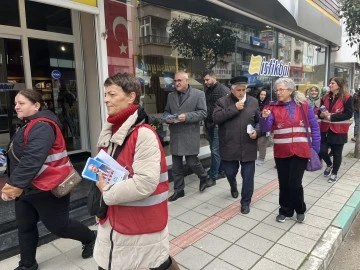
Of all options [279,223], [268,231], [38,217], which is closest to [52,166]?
[38,217]

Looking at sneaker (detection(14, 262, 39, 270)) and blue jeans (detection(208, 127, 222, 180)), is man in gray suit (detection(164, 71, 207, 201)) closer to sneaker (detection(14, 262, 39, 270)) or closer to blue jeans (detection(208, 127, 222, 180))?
blue jeans (detection(208, 127, 222, 180))

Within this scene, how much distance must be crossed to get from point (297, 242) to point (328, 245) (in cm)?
32

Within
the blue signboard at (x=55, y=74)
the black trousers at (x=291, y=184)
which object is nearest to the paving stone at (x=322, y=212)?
the black trousers at (x=291, y=184)

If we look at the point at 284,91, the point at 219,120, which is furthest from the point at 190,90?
the point at 284,91

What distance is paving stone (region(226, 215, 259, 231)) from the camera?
3.77 m

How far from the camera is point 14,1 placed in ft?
17.1

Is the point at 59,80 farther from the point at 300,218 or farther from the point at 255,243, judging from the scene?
the point at 300,218

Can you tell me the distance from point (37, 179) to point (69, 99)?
3875 mm

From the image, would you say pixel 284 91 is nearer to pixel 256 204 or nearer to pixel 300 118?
pixel 300 118

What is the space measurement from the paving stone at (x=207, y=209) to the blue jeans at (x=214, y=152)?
3.02 feet

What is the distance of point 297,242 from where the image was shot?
3.39 metres

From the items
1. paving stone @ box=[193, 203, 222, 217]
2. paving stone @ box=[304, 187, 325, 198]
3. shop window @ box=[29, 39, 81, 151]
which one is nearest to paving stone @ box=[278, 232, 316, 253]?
paving stone @ box=[193, 203, 222, 217]

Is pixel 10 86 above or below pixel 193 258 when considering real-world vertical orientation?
above

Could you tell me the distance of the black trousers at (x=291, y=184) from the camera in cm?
366
